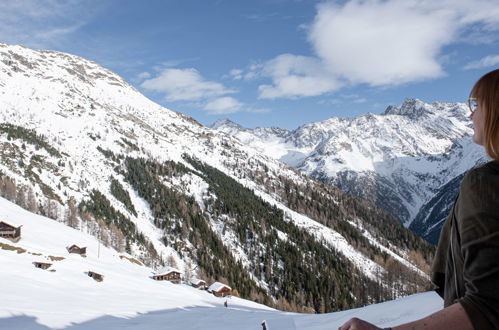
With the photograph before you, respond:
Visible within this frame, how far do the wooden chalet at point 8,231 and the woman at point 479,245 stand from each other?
68.4 meters

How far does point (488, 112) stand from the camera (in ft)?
6.73

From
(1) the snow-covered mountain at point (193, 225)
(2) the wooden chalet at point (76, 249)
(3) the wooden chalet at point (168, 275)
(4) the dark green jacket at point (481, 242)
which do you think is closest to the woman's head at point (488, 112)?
(4) the dark green jacket at point (481, 242)

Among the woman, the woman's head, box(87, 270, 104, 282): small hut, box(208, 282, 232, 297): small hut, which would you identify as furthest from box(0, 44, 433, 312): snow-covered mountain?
the woman's head

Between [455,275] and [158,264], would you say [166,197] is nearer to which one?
[158,264]

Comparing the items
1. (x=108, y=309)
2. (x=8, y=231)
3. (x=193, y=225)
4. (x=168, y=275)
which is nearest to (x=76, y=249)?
(x=8, y=231)

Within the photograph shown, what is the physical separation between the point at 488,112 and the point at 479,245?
84 cm

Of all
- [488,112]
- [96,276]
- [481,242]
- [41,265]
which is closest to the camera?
[481,242]

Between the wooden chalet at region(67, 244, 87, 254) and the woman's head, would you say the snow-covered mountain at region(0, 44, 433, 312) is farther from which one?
the woman's head

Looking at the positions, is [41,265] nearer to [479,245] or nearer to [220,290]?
[220,290]

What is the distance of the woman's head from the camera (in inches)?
78.4

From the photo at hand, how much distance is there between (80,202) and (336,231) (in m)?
131

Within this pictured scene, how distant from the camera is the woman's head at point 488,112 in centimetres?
199

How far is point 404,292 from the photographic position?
12519cm

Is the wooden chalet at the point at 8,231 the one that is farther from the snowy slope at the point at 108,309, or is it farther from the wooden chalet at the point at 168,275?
the wooden chalet at the point at 168,275
